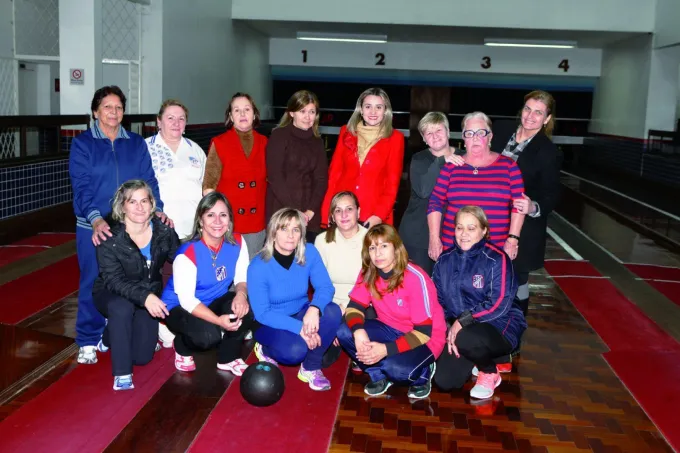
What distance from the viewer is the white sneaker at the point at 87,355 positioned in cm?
361

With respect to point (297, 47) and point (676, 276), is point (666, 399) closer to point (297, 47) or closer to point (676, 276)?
point (676, 276)

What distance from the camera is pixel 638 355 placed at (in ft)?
13.4

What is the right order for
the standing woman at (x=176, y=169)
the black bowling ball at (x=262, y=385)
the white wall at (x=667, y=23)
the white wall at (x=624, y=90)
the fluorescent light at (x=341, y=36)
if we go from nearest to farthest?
the black bowling ball at (x=262, y=385), the standing woman at (x=176, y=169), the white wall at (x=667, y=23), the white wall at (x=624, y=90), the fluorescent light at (x=341, y=36)

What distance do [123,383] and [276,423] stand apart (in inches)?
30.9

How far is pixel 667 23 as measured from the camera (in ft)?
39.9

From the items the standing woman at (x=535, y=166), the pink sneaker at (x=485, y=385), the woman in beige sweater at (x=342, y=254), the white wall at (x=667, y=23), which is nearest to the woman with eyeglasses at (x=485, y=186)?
the standing woman at (x=535, y=166)

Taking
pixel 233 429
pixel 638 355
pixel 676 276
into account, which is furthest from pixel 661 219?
pixel 233 429

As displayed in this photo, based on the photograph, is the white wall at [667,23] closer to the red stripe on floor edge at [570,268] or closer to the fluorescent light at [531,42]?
the fluorescent light at [531,42]

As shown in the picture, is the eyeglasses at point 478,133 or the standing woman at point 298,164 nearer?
the eyeglasses at point 478,133

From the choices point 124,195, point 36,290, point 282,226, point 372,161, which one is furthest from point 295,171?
point 36,290

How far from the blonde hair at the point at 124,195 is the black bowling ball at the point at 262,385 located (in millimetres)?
936

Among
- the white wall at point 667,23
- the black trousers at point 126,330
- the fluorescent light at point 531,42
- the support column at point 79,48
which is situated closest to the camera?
the black trousers at point 126,330

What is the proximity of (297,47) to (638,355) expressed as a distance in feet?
48.3

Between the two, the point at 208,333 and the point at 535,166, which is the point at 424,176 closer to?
the point at 535,166
